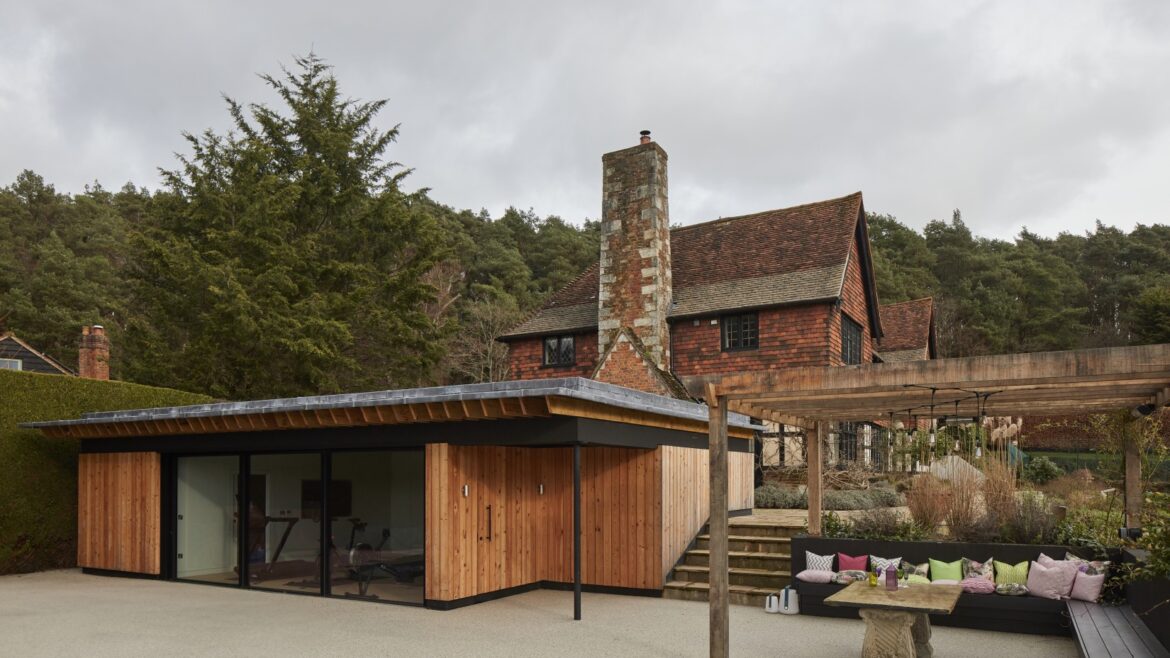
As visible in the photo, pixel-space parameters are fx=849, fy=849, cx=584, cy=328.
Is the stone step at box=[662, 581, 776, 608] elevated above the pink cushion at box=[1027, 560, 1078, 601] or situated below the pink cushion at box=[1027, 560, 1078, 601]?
below

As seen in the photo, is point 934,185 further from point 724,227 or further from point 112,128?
point 112,128

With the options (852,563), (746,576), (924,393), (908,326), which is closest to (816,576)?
(852,563)

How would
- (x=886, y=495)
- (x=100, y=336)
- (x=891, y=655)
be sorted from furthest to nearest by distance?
(x=100, y=336), (x=886, y=495), (x=891, y=655)

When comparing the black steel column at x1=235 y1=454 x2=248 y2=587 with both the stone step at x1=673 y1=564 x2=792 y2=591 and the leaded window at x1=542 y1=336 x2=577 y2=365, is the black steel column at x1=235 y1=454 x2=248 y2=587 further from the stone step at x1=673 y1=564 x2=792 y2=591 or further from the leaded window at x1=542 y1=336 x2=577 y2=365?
the leaded window at x1=542 y1=336 x2=577 y2=365

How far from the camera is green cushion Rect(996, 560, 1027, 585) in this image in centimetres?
796

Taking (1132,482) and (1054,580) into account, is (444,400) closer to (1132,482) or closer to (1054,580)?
(1054,580)

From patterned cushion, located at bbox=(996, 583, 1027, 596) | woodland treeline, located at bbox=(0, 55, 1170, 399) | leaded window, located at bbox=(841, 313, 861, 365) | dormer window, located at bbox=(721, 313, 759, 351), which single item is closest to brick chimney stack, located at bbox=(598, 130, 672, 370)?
dormer window, located at bbox=(721, 313, 759, 351)

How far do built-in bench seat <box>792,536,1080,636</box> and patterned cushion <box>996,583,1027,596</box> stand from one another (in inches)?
1.4

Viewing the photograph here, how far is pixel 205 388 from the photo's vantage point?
66.5ft


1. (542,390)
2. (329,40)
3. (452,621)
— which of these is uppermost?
(329,40)

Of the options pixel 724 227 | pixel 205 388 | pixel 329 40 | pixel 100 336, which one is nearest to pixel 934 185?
pixel 724 227

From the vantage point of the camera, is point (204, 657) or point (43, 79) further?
point (43, 79)

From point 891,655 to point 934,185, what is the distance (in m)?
40.7

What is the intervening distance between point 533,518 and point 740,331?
31.4ft
